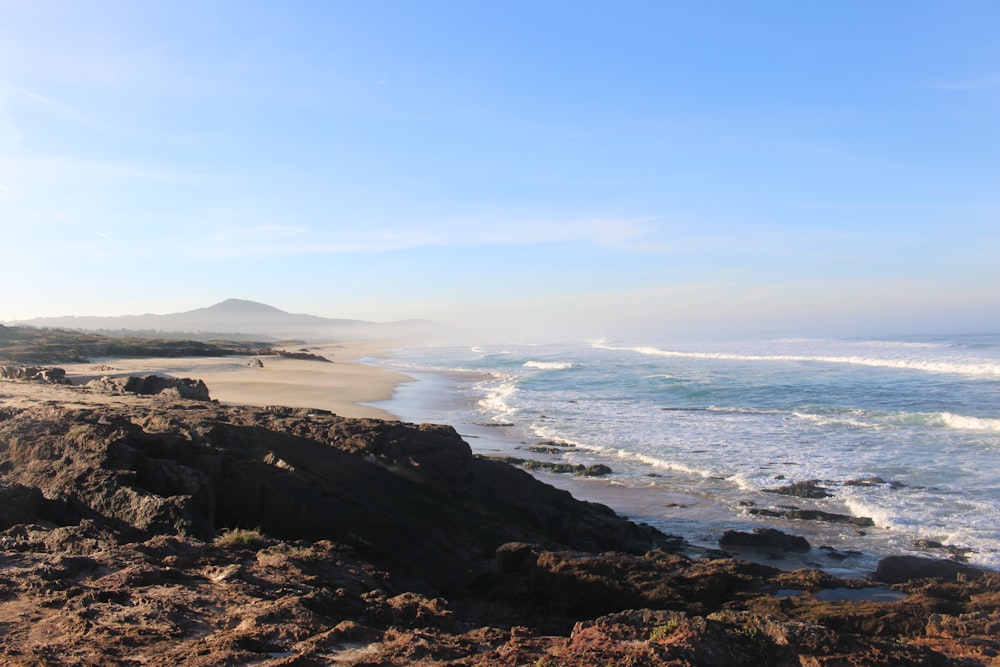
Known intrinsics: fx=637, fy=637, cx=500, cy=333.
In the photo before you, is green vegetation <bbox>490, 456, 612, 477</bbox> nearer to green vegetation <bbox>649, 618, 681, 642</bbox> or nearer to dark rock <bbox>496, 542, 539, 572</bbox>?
dark rock <bbox>496, 542, 539, 572</bbox>

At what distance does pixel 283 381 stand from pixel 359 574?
2508 centimetres

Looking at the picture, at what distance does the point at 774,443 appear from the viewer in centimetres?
1666

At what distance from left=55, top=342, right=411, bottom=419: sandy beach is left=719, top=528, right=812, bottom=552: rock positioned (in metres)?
12.4

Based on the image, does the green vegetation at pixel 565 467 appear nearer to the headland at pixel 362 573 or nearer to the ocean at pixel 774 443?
the ocean at pixel 774 443

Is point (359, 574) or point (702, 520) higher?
point (359, 574)

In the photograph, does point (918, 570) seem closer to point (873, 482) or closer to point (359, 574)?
point (873, 482)

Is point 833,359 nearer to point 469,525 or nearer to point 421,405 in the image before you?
point 421,405

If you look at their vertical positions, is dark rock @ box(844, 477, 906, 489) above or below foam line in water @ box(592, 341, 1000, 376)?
below

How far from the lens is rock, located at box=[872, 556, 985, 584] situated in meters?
7.57

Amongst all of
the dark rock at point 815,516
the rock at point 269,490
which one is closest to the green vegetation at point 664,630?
the rock at point 269,490

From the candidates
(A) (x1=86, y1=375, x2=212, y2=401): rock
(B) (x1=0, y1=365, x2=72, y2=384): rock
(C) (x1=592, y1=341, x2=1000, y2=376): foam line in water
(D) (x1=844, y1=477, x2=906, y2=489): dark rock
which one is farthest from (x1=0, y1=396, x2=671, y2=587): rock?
(C) (x1=592, y1=341, x2=1000, y2=376): foam line in water

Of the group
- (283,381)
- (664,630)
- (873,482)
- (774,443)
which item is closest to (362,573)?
(664,630)

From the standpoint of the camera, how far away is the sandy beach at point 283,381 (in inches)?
843

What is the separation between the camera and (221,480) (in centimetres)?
670
